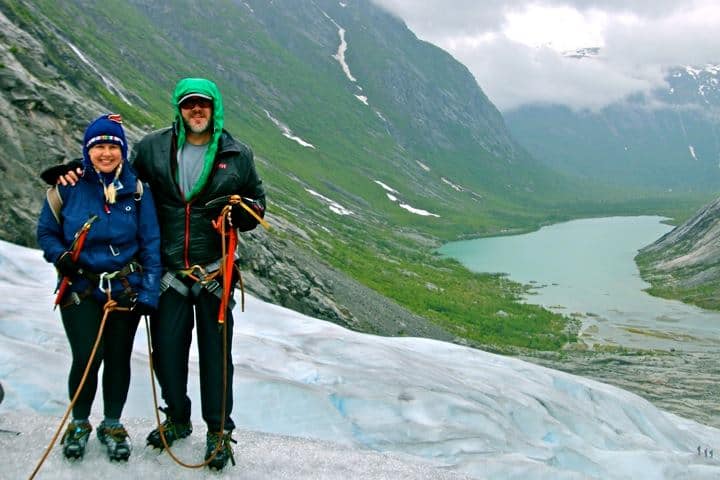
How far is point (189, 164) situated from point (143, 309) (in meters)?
1.38

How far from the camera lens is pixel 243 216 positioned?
5.85 m

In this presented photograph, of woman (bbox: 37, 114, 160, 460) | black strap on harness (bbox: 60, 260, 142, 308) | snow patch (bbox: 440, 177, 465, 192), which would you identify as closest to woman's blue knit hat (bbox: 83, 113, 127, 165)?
woman (bbox: 37, 114, 160, 460)

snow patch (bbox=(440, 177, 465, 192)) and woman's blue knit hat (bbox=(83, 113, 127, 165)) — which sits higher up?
snow patch (bbox=(440, 177, 465, 192))

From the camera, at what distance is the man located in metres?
5.72

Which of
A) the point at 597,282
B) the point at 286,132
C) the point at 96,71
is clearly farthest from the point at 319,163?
the point at 597,282

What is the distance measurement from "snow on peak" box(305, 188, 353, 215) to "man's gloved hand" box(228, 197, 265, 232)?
330 feet

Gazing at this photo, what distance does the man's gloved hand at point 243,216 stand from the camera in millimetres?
5820

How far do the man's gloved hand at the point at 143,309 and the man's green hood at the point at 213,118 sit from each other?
103cm

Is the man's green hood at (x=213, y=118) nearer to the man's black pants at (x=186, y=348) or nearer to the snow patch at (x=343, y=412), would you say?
the man's black pants at (x=186, y=348)

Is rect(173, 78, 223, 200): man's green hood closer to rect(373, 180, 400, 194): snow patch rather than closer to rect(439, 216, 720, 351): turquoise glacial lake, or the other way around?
rect(439, 216, 720, 351): turquoise glacial lake

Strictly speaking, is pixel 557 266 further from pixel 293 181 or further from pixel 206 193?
pixel 206 193

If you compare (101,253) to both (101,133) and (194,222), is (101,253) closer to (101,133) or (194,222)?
(194,222)

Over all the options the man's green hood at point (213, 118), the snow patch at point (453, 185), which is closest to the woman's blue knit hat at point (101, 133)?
the man's green hood at point (213, 118)

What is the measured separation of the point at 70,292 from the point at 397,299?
4965cm
